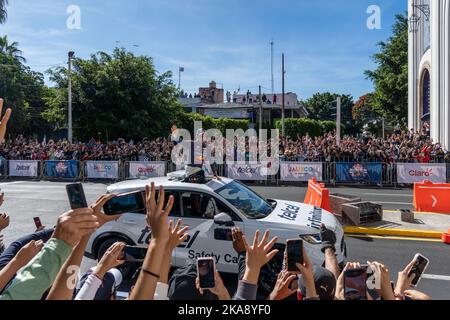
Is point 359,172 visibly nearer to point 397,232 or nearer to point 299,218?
point 397,232

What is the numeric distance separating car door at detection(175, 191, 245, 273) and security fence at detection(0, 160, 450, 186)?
9.10 m

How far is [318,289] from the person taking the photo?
8.41ft

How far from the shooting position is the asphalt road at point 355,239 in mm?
6354

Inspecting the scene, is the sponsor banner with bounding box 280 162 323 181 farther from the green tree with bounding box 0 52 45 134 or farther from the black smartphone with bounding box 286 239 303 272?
the green tree with bounding box 0 52 45 134

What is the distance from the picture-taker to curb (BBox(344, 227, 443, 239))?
8.38 metres

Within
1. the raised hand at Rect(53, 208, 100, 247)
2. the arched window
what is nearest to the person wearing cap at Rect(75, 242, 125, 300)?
the raised hand at Rect(53, 208, 100, 247)

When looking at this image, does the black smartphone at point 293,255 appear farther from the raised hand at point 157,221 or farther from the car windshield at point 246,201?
the car windshield at point 246,201

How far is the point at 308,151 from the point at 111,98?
17584 mm

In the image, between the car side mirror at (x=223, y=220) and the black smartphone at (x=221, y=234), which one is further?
the black smartphone at (x=221, y=234)

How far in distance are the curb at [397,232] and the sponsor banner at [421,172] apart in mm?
9001

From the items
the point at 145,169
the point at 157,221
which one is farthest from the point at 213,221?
the point at 145,169

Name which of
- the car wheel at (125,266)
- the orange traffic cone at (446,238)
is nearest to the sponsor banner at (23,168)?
the car wheel at (125,266)

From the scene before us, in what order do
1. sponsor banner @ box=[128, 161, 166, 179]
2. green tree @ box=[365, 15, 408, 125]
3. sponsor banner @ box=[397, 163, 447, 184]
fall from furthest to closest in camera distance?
1. green tree @ box=[365, 15, 408, 125]
2. sponsor banner @ box=[128, 161, 166, 179]
3. sponsor banner @ box=[397, 163, 447, 184]

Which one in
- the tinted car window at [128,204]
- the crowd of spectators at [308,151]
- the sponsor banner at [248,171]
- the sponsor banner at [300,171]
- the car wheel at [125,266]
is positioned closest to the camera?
the car wheel at [125,266]
